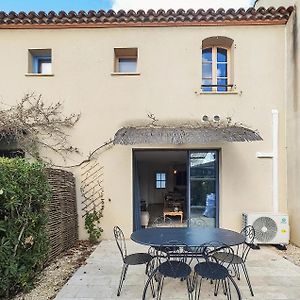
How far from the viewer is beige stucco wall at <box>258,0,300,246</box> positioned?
1037 centimetres

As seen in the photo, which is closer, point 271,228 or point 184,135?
point 184,135

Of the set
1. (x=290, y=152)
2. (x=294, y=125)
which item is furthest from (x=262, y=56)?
(x=290, y=152)

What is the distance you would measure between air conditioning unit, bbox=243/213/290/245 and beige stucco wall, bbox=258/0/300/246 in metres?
0.51

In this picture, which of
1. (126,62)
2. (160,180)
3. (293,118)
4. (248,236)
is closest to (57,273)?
(248,236)

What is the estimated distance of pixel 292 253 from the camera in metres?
9.65

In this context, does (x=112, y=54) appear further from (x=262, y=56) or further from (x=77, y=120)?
(x=262, y=56)

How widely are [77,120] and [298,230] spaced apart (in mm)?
8750

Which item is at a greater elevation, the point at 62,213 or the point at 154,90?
the point at 154,90

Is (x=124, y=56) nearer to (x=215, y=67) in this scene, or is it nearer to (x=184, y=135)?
(x=215, y=67)

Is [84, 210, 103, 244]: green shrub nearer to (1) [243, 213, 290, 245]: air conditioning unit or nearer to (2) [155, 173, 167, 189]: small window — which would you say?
(1) [243, 213, 290, 245]: air conditioning unit

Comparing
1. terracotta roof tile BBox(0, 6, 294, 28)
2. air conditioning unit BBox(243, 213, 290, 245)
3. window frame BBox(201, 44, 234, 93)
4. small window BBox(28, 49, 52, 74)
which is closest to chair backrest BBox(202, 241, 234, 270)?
air conditioning unit BBox(243, 213, 290, 245)

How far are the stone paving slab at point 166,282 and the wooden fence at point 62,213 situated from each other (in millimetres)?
1116

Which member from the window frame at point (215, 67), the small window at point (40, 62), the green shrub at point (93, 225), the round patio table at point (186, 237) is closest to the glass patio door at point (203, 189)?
the window frame at point (215, 67)

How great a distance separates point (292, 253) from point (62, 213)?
7.38m
